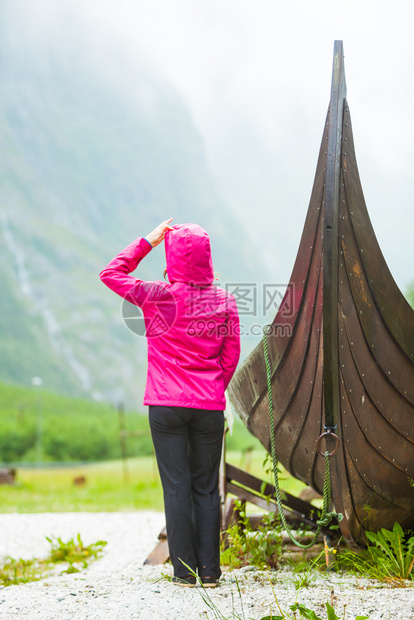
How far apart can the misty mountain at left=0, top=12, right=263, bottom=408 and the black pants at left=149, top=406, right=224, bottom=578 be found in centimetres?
4366

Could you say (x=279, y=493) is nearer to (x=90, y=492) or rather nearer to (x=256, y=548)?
(x=256, y=548)

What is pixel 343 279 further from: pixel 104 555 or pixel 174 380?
pixel 104 555

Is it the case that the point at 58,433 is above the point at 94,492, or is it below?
below

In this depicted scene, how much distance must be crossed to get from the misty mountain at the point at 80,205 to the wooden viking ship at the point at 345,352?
143 ft

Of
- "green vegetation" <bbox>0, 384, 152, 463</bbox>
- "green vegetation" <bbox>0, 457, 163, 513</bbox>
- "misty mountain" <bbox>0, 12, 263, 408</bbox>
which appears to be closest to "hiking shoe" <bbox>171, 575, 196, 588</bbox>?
"green vegetation" <bbox>0, 457, 163, 513</bbox>

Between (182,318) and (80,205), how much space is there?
70458mm

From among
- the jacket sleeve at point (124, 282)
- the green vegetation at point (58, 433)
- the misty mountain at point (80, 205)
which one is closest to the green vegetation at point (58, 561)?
the jacket sleeve at point (124, 282)

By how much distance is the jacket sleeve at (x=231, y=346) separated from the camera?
2.93 meters

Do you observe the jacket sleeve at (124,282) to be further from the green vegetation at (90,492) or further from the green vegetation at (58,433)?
the green vegetation at (58,433)

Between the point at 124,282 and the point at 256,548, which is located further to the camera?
the point at 256,548

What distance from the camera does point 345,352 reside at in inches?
105

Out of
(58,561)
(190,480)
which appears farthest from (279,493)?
(58,561)

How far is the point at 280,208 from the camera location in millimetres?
96438

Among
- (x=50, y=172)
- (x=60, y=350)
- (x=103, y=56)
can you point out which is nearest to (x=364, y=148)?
(x=103, y=56)
